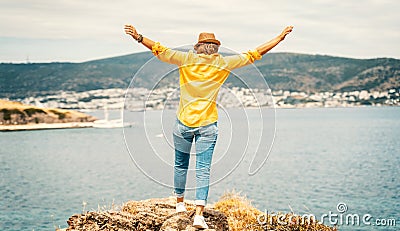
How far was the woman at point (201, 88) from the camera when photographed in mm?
6828

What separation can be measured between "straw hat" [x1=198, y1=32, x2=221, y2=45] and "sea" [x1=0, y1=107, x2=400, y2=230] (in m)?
1.24

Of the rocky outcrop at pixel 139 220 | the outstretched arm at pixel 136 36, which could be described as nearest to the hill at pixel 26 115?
the rocky outcrop at pixel 139 220

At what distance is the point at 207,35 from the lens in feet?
22.8

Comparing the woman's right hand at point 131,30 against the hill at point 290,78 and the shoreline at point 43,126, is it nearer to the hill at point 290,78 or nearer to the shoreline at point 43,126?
the shoreline at point 43,126

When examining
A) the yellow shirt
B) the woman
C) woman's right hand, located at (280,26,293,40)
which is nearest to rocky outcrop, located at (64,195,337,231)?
the woman

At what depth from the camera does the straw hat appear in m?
6.90

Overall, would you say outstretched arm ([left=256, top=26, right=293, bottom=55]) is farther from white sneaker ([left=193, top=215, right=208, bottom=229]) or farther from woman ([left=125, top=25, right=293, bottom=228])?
white sneaker ([left=193, top=215, right=208, bottom=229])

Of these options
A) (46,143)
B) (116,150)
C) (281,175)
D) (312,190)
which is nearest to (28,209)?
(312,190)

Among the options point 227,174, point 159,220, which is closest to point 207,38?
point 227,174

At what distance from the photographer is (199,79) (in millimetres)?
6852

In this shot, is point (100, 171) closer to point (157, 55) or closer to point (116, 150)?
point (116, 150)

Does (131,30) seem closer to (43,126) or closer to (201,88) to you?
(201,88)

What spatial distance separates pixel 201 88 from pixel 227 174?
162 centimetres

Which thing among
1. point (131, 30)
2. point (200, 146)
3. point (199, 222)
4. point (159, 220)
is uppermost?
point (131, 30)
